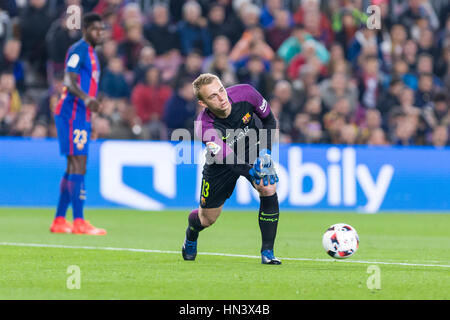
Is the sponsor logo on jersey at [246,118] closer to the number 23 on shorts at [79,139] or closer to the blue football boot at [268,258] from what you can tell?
the blue football boot at [268,258]

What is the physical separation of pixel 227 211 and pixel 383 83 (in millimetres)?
5046

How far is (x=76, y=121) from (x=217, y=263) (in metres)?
4.22

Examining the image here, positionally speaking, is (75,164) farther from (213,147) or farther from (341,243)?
(341,243)

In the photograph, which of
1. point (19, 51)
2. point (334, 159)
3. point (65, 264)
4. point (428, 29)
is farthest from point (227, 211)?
point (65, 264)

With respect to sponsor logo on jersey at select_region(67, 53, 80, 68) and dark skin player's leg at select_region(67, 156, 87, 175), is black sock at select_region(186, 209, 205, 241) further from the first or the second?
sponsor logo on jersey at select_region(67, 53, 80, 68)

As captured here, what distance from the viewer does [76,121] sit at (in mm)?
12531

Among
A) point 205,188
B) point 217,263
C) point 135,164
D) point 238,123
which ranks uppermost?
point 238,123

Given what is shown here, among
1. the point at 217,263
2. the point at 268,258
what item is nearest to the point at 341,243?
the point at 268,258

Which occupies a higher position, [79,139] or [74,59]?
[74,59]

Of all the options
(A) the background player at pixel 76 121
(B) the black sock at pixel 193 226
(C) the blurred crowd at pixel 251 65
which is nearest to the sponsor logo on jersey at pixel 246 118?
(B) the black sock at pixel 193 226

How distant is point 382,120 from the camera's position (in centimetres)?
1945

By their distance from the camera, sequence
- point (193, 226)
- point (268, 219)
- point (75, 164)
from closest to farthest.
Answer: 1. point (268, 219)
2. point (193, 226)
3. point (75, 164)
